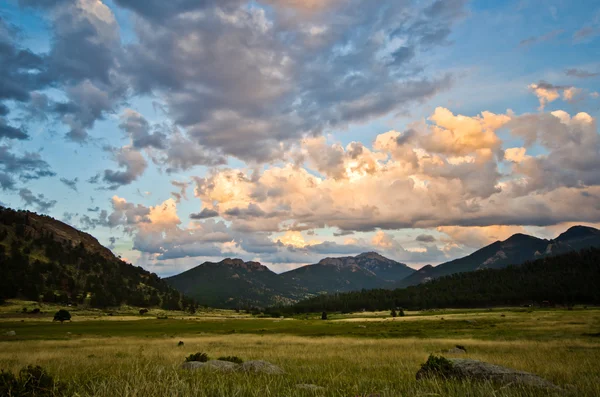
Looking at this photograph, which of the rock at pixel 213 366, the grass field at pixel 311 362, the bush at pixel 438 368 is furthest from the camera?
the rock at pixel 213 366

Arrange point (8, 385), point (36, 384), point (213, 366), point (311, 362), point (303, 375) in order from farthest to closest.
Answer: point (311, 362), point (213, 366), point (303, 375), point (36, 384), point (8, 385)

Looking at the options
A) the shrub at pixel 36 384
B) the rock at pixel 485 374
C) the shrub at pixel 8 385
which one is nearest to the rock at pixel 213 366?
the shrub at pixel 36 384

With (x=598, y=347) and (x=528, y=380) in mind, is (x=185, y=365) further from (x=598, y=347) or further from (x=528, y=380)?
(x=598, y=347)

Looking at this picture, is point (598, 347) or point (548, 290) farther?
point (548, 290)

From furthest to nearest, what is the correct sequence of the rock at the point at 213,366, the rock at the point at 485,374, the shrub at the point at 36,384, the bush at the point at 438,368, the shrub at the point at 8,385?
the rock at the point at 213,366 → the bush at the point at 438,368 → the rock at the point at 485,374 → the shrub at the point at 36,384 → the shrub at the point at 8,385

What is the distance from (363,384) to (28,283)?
789 ft

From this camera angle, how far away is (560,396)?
7090 mm

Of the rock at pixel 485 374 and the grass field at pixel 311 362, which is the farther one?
the rock at pixel 485 374

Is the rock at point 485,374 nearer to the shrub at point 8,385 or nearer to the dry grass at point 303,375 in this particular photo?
the dry grass at point 303,375

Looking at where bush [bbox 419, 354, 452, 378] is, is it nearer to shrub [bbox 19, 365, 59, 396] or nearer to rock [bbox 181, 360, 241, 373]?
rock [bbox 181, 360, 241, 373]

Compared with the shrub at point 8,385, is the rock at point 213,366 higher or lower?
lower

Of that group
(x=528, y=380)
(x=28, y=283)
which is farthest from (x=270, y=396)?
(x=28, y=283)

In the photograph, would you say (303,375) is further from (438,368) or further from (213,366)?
(438,368)

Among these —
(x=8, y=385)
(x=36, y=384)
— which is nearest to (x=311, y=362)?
(x=36, y=384)
